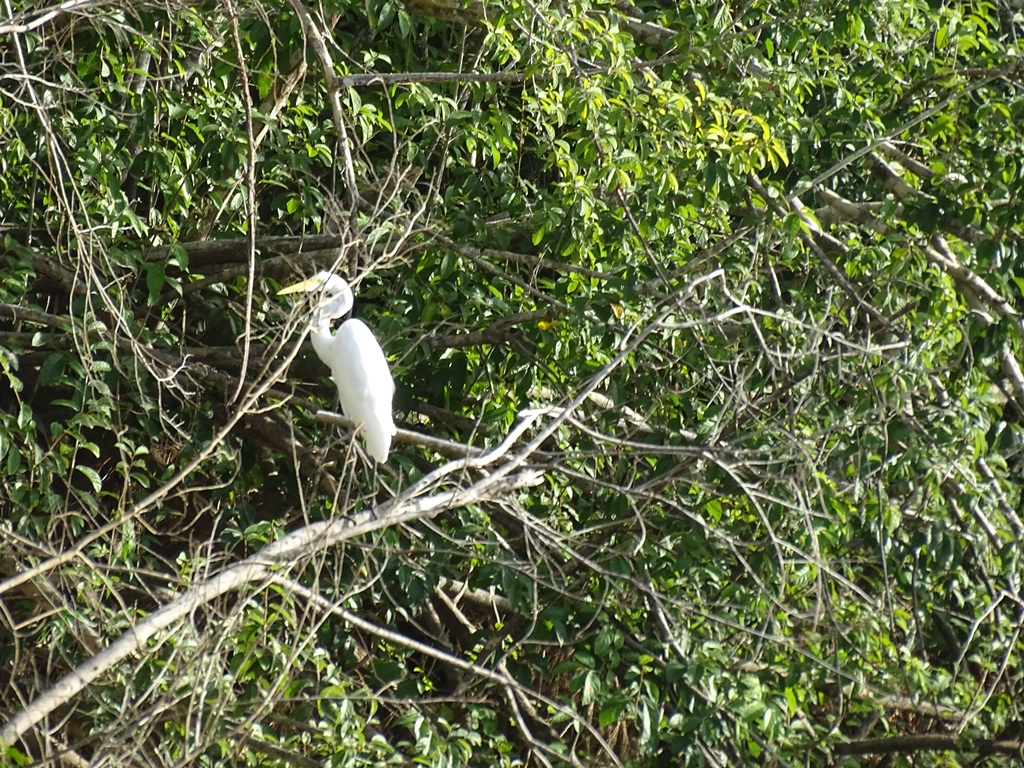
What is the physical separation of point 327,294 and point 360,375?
0.23 m

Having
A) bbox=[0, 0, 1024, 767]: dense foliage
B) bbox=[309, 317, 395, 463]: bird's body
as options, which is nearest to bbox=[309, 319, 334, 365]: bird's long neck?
bbox=[309, 317, 395, 463]: bird's body

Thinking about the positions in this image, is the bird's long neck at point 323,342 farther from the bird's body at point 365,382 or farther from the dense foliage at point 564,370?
the dense foliage at point 564,370

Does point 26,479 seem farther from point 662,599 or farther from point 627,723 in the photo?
point 627,723

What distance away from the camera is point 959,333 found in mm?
3316

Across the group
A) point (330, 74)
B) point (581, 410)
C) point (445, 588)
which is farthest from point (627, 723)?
point (330, 74)

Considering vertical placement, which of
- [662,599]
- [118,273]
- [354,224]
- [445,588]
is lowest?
[445,588]

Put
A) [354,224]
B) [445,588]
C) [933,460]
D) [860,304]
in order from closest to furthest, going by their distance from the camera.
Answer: [354,224] → [933,460] → [860,304] → [445,588]

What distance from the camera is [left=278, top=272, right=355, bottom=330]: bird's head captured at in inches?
115

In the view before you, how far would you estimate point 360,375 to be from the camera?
128 inches

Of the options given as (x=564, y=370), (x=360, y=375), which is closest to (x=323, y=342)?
(x=360, y=375)

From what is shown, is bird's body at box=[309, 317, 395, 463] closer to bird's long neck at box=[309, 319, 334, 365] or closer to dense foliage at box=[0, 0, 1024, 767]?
bird's long neck at box=[309, 319, 334, 365]

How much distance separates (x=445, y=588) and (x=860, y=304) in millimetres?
1347

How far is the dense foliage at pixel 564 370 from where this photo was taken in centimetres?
302

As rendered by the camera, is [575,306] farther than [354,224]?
Yes
